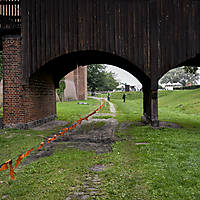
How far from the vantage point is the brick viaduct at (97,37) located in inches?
401

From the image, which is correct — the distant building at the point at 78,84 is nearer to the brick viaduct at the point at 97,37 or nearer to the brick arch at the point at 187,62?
the brick arch at the point at 187,62

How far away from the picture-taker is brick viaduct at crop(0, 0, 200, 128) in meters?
10.2

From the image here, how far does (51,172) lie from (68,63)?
386 inches

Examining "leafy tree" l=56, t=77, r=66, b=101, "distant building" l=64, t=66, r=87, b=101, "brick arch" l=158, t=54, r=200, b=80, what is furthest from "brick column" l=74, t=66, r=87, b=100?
"brick arch" l=158, t=54, r=200, b=80

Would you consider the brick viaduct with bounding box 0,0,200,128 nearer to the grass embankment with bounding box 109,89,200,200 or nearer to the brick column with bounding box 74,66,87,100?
the grass embankment with bounding box 109,89,200,200

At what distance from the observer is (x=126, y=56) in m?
10.2

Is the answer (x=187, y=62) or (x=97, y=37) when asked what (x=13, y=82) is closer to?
(x=97, y=37)

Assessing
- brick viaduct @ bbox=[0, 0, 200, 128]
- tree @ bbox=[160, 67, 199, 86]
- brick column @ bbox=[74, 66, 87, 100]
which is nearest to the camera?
brick viaduct @ bbox=[0, 0, 200, 128]

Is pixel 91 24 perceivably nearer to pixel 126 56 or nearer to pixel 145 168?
pixel 126 56

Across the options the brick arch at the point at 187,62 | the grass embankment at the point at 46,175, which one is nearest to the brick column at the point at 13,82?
the grass embankment at the point at 46,175

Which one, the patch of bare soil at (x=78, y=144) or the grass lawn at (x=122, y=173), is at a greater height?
the grass lawn at (x=122, y=173)

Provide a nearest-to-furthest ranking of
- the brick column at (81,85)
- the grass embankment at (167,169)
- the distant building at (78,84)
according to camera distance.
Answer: the grass embankment at (167,169)
the distant building at (78,84)
the brick column at (81,85)

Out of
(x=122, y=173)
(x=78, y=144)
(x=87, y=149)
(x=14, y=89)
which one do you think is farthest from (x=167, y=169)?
(x=14, y=89)

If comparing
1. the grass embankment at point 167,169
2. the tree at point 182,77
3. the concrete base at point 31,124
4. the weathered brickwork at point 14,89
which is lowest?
the grass embankment at point 167,169
